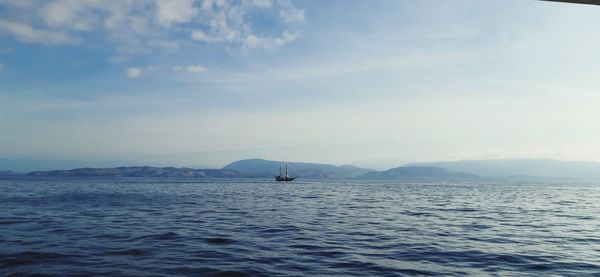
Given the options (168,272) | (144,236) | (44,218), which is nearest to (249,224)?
(144,236)

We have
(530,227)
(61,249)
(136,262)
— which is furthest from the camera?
(530,227)

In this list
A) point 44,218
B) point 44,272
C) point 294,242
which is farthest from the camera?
point 44,218

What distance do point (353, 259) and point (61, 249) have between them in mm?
13752

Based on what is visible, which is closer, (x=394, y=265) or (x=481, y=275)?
(x=481, y=275)

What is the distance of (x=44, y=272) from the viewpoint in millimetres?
14188

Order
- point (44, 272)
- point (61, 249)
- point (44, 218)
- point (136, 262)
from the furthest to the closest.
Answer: point (44, 218)
point (61, 249)
point (136, 262)
point (44, 272)

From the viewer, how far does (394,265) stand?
15867 mm

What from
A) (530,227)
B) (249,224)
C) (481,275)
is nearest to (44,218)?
(249,224)

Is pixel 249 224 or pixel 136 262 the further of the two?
pixel 249 224

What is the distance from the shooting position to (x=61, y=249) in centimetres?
1873

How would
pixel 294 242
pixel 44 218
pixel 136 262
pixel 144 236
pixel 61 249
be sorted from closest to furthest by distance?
pixel 136 262 → pixel 61 249 → pixel 294 242 → pixel 144 236 → pixel 44 218

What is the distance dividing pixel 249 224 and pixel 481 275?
18.2 m

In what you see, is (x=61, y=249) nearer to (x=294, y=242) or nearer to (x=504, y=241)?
(x=294, y=242)

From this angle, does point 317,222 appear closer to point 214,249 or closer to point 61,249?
point 214,249
